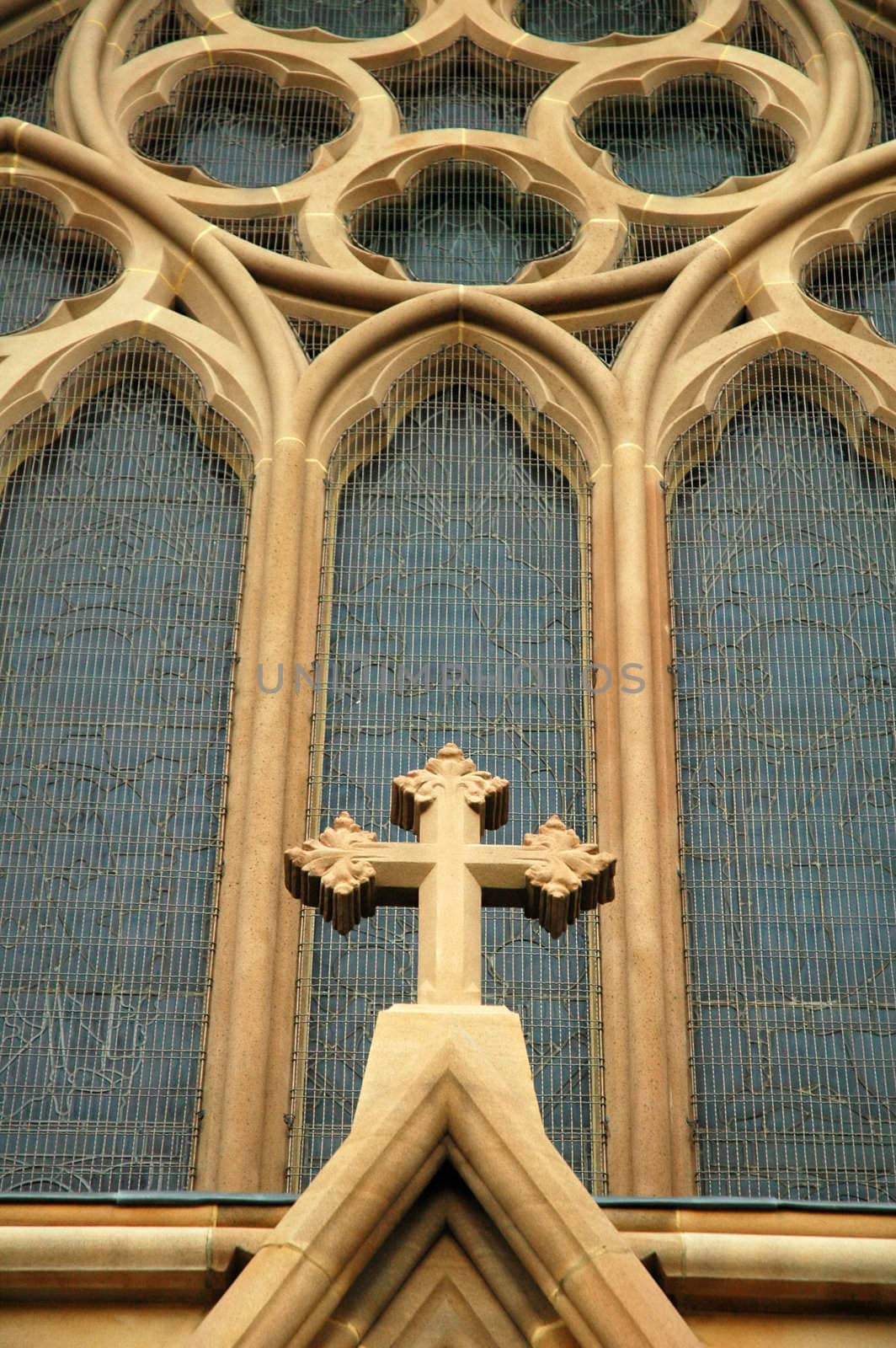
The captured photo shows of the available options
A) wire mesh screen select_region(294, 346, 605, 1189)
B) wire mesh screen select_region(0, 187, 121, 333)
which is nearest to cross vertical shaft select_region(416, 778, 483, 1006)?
wire mesh screen select_region(294, 346, 605, 1189)

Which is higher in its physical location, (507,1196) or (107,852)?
(107,852)

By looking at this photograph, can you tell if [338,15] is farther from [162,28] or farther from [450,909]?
[450,909]

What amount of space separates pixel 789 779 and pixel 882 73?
5.21 m

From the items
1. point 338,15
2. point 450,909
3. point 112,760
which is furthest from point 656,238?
point 450,909

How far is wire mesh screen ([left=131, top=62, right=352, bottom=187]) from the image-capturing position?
43.5 feet

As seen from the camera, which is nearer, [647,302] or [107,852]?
[107,852]

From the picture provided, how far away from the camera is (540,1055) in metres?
9.66

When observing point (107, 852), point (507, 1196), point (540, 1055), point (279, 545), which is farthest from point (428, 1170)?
point (279, 545)

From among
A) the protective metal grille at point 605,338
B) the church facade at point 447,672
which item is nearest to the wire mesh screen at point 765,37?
the church facade at point 447,672

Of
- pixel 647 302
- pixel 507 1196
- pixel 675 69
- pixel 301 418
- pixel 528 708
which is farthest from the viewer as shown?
pixel 675 69

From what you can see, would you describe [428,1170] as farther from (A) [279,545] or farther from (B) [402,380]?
A: (B) [402,380]

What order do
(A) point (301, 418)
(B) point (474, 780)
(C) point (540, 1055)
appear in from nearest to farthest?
(B) point (474, 780) → (C) point (540, 1055) → (A) point (301, 418)

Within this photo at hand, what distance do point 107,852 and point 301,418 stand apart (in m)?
2.53

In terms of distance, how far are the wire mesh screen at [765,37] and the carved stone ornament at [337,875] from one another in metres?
7.71
